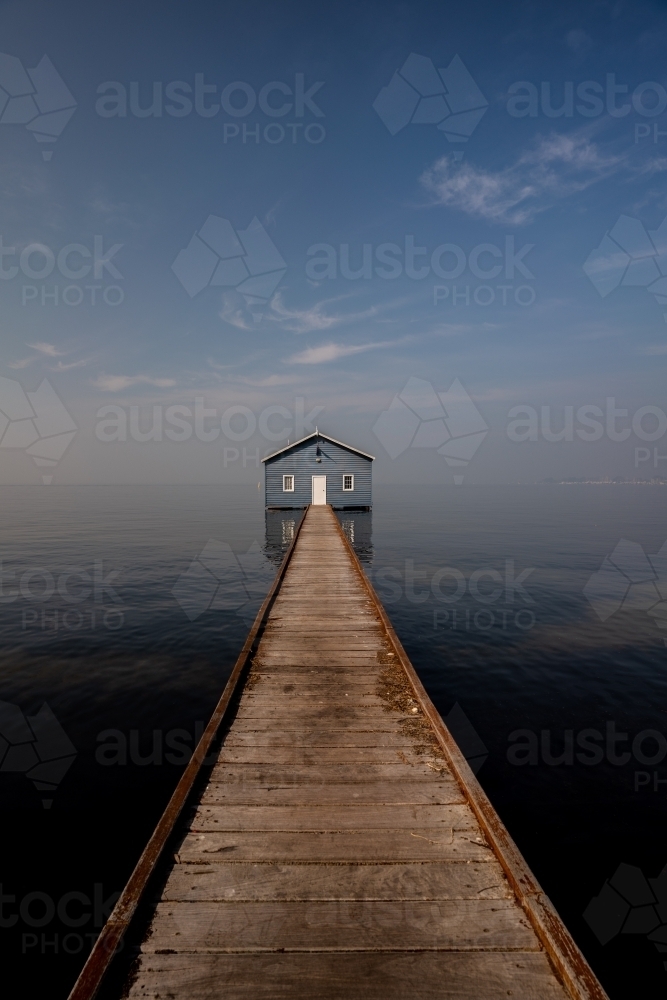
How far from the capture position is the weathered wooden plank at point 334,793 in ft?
13.1

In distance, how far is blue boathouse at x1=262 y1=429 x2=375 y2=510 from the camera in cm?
3791

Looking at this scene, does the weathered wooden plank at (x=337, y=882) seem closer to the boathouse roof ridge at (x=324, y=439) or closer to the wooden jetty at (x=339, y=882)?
the wooden jetty at (x=339, y=882)

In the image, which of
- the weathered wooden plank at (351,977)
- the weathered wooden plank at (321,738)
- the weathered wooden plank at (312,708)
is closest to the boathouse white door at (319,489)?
the weathered wooden plank at (312,708)

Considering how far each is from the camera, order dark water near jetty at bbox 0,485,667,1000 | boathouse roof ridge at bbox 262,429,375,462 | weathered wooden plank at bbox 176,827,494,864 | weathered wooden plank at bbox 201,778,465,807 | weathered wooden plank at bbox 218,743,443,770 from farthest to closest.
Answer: boathouse roof ridge at bbox 262,429,375,462 < dark water near jetty at bbox 0,485,667,1000 < weathered wooden plank at bbox 218,743,443,770 < weathered wooden plank at bbox 201,778,465,807 < weathered wooden plank at bbox 176,827,494,864

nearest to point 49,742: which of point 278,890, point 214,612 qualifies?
point 278,890

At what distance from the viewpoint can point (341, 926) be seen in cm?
282

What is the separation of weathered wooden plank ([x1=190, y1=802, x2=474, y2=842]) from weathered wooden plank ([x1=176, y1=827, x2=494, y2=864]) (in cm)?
6

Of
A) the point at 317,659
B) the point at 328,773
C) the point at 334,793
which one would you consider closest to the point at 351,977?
the point at 334,793

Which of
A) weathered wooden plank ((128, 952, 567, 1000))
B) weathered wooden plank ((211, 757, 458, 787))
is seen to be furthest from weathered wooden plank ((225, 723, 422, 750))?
weathered wooden plank ((128, 952, 567, 1000))

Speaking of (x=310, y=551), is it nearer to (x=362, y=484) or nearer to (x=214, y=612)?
(x=214, y=612)

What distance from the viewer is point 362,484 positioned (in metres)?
39.2

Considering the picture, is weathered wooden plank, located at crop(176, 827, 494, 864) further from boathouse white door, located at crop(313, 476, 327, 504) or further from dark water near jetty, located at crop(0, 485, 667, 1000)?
boathouse white door, located at crop(313, 476, 327, 504)

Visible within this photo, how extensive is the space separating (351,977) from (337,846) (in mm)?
938

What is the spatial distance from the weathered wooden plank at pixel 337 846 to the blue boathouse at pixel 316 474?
1360 inches
